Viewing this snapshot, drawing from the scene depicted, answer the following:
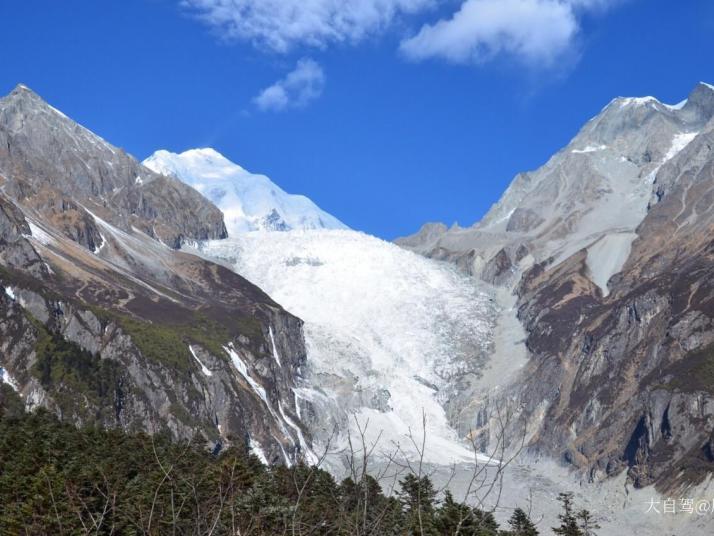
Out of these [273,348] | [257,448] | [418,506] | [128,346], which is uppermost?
[273,348]

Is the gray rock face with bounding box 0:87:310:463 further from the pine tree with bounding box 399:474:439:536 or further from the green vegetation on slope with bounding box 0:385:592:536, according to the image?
the pine tree with bounding box 399:474:439:536

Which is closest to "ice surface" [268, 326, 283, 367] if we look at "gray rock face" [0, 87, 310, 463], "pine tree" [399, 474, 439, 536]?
"gray rock face" [0, 87, 310, 463]

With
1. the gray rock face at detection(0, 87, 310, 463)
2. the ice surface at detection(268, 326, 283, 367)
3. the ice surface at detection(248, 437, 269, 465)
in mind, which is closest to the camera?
the gray rock face at detection(0, 87, 310, 463)

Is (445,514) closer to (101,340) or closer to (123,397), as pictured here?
(123,397)

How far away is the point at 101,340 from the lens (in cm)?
13350

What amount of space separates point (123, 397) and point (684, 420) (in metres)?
80.0

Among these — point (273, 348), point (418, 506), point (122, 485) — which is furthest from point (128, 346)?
point (418, 506)

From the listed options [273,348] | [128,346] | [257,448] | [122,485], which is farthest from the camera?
[273,348]

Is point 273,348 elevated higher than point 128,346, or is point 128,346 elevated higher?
point 273,348

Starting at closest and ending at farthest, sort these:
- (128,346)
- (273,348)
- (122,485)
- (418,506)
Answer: (418,506)
(122,485)
(128,346)
(273,348)

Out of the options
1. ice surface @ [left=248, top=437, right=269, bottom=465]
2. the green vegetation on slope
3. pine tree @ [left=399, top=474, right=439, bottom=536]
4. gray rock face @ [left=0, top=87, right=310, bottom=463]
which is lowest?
pine tree @ [left=399, top=474, right=439, bottom=536]

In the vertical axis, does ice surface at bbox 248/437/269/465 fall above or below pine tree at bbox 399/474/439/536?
above

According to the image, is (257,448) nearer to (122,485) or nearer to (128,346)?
(128,346)

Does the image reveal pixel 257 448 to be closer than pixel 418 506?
No
